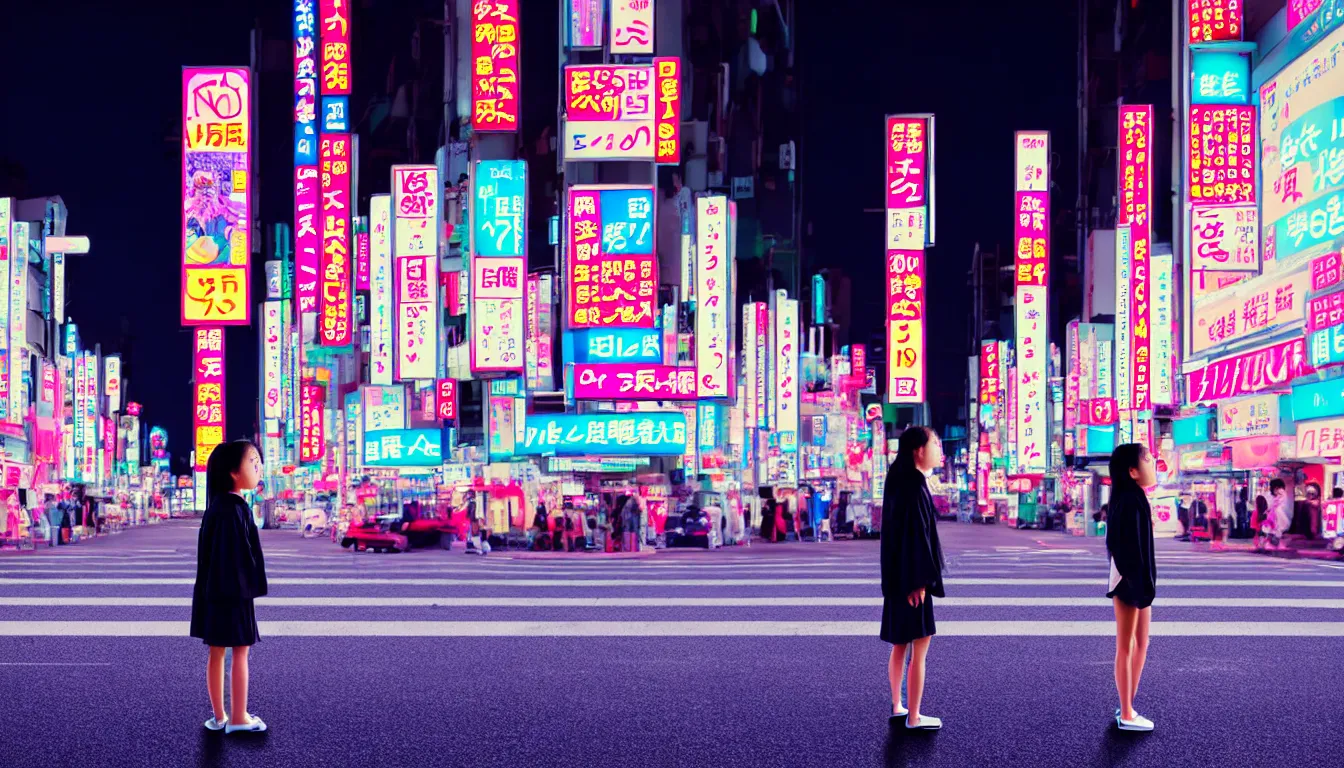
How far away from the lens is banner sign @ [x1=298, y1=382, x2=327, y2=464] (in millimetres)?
53375

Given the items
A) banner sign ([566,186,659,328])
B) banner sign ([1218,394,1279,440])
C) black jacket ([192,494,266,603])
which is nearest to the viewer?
black jacket ([192,494,266,603])

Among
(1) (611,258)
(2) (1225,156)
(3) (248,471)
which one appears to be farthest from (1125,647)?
(2) (1225,156)

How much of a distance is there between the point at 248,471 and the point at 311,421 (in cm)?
4749

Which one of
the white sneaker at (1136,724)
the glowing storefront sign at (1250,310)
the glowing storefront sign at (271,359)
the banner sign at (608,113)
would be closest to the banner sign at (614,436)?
the banner sign at (608,113)

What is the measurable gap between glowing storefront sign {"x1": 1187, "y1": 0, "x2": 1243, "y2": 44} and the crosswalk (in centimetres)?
1415

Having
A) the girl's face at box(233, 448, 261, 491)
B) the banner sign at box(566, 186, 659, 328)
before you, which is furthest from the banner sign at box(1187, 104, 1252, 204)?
the girl's face at box(233, 448, 261, 491)

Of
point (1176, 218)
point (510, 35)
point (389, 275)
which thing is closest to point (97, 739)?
point (510, 35)

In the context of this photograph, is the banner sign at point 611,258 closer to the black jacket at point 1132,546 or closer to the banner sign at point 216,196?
the banner sign at point 216,196

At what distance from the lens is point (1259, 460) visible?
3375cm

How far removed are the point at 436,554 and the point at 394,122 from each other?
4017 cm

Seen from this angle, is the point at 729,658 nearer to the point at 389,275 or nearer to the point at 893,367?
the point at 893,367

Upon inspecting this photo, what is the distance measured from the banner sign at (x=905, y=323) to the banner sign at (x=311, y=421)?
87.4 feet

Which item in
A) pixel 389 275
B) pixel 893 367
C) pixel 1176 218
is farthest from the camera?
Result: pixel 1176 218

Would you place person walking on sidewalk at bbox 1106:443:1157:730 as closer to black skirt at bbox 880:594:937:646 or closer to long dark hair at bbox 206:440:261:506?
black skirt at bbox 880:594:937:646
